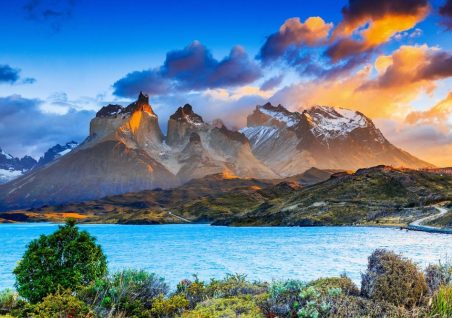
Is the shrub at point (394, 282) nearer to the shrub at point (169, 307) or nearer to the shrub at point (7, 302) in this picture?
the shrub at point (169, 307)

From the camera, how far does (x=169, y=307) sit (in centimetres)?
1856

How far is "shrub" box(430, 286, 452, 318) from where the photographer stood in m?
15.4

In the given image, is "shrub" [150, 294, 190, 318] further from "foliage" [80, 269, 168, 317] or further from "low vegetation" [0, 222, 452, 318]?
"foliage" [80, 269, 168, 317]

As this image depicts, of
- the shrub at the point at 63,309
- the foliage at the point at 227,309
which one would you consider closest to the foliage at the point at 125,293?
the shrub at the point at 63,309

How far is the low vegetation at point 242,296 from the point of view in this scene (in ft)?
51.9

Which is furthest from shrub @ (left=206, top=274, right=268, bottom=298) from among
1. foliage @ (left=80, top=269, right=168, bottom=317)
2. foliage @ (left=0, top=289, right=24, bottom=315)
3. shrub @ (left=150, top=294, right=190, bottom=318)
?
foliage @ (left=0, top=289, right=24, bottom=315)

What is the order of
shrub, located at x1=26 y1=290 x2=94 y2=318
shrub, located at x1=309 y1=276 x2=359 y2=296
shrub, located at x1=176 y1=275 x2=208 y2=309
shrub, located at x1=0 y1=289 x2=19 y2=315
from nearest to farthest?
shrub, located at x1=26 y1=290 x2=94 y2=318 < shrub, located at x1=309 y1=276 x2=359 y2=296 < shrub, located at x1=176 y1=275 x2=208 y2=309 < shrub, located at x1=0 y1=289 x2=19 y2=315

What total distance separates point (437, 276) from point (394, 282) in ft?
9.62

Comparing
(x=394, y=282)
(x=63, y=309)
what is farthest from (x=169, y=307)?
(x=394, y=282)

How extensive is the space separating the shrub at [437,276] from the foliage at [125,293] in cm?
1026

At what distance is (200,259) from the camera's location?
7762 cm

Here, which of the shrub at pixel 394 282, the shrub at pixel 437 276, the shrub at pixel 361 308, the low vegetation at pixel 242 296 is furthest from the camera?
the shrub at pixel 437 276

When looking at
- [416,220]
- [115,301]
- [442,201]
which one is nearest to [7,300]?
[115,301]

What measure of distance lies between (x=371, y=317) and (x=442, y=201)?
182658mm
